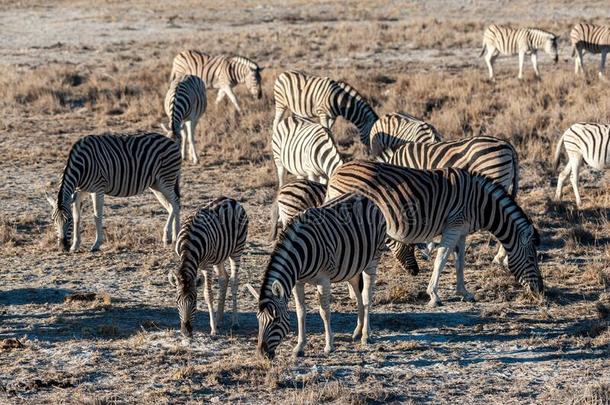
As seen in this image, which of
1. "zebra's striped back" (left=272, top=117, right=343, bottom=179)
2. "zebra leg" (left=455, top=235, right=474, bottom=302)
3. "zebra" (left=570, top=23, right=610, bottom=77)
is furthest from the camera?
"zebra" (left=570, top=23, right=610, bottom=77)

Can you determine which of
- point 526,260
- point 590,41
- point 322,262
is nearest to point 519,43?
point 590,41

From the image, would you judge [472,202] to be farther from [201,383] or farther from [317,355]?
[201,383]

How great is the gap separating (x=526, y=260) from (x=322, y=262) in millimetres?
2898

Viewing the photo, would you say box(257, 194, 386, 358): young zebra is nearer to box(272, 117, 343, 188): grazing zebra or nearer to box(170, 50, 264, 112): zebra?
box(272, 117, 343, 188): grazing zebra

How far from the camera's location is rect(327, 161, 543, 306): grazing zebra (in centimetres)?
1085

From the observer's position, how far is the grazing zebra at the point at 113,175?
1270cm

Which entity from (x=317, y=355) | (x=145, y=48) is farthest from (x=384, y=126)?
(x=145, y=48)

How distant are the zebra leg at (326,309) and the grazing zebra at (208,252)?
1.21 m

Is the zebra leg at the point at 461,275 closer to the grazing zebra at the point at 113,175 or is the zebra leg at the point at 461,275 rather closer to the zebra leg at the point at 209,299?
the zebra leg at the point at 209,299

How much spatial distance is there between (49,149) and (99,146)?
6.18 meters

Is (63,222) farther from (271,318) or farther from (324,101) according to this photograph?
(324,101)

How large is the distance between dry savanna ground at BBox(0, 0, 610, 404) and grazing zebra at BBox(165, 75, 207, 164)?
2.05ft

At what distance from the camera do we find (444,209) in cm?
1094

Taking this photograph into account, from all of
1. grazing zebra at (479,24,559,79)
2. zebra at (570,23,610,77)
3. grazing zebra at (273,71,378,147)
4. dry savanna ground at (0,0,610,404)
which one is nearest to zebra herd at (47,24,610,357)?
dry savanna ground at (0,0,610,404)
